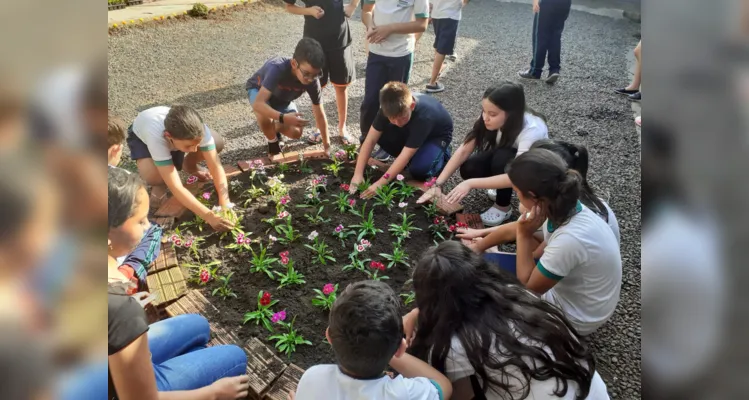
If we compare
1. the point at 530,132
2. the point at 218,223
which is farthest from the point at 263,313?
the point at 530,132

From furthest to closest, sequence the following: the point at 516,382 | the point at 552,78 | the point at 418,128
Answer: the point at 552,78
the point at 418,128
the point at 516,382

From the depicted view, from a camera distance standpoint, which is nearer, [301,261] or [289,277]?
[289,277]

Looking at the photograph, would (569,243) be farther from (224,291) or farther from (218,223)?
(218,223)

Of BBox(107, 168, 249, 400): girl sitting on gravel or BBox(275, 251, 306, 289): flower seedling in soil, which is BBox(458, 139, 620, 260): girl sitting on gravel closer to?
BBox(275, 251, 306, 289): flower seedling in soil

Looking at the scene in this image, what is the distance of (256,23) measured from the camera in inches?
344

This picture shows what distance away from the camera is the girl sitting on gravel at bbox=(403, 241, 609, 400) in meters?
1.83

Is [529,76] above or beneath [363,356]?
beneath

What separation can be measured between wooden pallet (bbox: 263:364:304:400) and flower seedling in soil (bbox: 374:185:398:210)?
1592 millimetres

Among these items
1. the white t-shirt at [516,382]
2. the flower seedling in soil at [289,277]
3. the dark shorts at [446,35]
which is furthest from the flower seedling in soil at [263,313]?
the dark shorts at [446,35]

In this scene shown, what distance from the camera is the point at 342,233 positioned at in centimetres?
342

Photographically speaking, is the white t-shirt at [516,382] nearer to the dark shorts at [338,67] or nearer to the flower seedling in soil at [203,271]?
the flower seedling in soil at [203,271]

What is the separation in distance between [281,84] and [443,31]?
2.85 metres

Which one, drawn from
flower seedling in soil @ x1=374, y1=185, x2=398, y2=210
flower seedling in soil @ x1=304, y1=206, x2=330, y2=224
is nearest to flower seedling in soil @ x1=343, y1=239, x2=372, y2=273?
flower seedling in soil @ x1=304, y1=206, x2=330, y2=224
